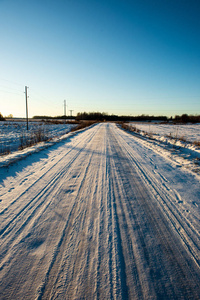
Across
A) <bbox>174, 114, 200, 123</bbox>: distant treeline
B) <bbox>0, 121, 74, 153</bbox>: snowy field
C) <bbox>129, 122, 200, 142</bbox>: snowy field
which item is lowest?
<bbox>0, 121, 74, 153</bbox>: snowy field

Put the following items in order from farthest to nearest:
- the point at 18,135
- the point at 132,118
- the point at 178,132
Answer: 1. the point at 132,118
2. the point at 178,132
3. the point at 18,135

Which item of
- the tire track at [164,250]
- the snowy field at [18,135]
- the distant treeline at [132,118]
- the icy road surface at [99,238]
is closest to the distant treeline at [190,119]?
the distant treeline at [132,118]

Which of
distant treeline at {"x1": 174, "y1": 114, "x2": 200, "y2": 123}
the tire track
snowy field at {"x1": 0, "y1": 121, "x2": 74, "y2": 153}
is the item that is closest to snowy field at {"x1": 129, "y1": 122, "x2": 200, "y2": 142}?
the tire track

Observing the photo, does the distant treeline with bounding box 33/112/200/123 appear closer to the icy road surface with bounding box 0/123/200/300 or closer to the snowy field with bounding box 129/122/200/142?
the snowy field with bounding box 129/122/200/142

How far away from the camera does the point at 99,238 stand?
7.04ft

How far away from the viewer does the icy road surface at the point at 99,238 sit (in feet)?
5.08

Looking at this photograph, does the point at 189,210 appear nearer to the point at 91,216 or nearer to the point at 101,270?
the point at 91,216

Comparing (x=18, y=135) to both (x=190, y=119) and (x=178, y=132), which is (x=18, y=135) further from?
(x=190, y=119)

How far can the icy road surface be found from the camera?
1547 mm

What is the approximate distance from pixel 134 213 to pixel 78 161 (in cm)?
357

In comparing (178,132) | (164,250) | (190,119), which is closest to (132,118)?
(190,119)

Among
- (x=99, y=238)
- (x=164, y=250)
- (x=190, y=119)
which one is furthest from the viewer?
(x=190, y=119)

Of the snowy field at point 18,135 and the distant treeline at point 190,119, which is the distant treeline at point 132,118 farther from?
the snowy field at point 18,135

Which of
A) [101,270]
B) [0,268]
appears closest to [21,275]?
[0,268]
